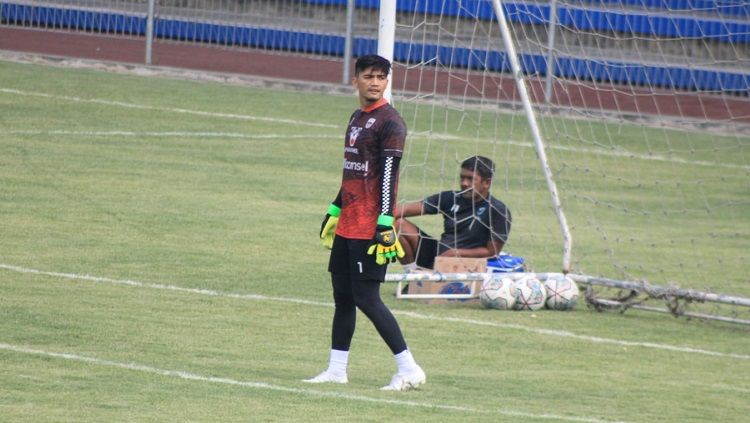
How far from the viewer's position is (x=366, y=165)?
9.23m

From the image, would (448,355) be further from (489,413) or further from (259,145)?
(259,145)

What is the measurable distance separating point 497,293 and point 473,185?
39.0 inches

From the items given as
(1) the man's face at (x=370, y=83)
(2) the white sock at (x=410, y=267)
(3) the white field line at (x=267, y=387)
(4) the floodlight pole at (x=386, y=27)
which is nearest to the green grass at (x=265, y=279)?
(3) the white field line at (x=267, y=387)

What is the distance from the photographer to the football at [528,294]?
12.8 m

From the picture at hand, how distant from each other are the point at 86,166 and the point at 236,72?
874 centimetres

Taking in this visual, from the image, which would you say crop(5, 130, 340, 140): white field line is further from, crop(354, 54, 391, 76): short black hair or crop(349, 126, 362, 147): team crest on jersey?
crop(354, 54, 391, 76): short black hair

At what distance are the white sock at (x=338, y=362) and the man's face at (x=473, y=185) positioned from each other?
4.12 meters

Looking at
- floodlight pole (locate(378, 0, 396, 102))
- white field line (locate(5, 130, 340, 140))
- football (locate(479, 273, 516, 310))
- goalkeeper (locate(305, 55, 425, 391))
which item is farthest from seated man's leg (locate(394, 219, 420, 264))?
white field line (locate(5, 130, 340, 140))

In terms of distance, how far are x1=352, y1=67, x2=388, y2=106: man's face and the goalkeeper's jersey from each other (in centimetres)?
9

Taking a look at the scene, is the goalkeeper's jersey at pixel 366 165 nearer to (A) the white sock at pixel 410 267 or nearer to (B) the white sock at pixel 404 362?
(B) the white sock at pixel 404 362

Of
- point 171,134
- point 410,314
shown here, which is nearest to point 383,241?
point 410,314

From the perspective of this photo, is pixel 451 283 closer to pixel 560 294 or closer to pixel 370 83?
pixel 560 294

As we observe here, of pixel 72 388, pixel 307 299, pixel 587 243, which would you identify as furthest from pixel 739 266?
pixel 72 388

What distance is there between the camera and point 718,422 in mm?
9062
